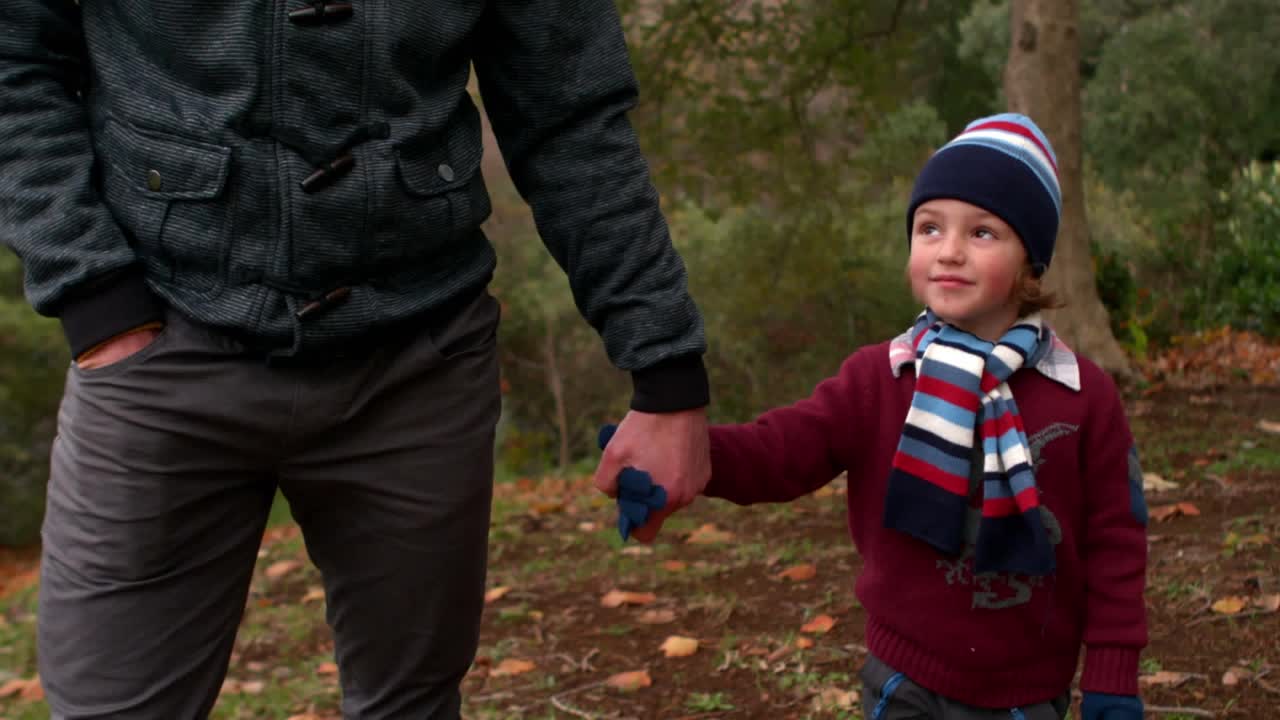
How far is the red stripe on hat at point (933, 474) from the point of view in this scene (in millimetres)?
2252

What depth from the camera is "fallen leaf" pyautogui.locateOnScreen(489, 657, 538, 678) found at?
4410 millimetres

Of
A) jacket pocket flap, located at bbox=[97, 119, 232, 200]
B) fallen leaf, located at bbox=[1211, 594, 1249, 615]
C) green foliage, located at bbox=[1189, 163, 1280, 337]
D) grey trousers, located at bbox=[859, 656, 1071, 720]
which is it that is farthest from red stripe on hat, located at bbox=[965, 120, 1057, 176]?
green foliage, located at bbox=[1189, 163, 1280, 337]

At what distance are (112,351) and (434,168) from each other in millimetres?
535

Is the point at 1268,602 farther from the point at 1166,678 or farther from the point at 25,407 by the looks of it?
the point at 25,407

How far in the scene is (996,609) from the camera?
2293 millimetres

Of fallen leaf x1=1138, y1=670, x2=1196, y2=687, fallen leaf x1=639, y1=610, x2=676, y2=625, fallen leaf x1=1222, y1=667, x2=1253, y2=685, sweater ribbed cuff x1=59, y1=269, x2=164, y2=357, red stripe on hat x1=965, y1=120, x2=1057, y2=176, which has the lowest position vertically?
fallen leaf x1=639, y1=610, x2=676, y2=625

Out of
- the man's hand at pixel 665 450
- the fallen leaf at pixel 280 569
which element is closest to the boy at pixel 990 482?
the man's hand at pixel 665 450

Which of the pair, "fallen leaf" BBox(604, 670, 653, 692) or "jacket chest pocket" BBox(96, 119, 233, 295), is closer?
"jacket chest pocket" BBox(96, 119, 233, 295)

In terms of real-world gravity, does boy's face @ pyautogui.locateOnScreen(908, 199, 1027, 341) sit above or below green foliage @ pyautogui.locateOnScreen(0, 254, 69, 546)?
above

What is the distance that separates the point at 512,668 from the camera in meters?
4.43

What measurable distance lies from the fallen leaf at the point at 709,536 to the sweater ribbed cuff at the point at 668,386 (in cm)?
383

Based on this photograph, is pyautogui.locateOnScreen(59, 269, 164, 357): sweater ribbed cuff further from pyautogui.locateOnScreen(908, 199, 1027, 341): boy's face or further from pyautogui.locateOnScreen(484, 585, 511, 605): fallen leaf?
pyautogui.locateOnScreen(484, 585, 511, 605): fallen leaf

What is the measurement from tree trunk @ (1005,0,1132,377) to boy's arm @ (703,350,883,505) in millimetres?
5883

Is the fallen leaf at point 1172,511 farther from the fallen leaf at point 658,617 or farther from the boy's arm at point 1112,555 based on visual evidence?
the boy's arm at point 1112,555
